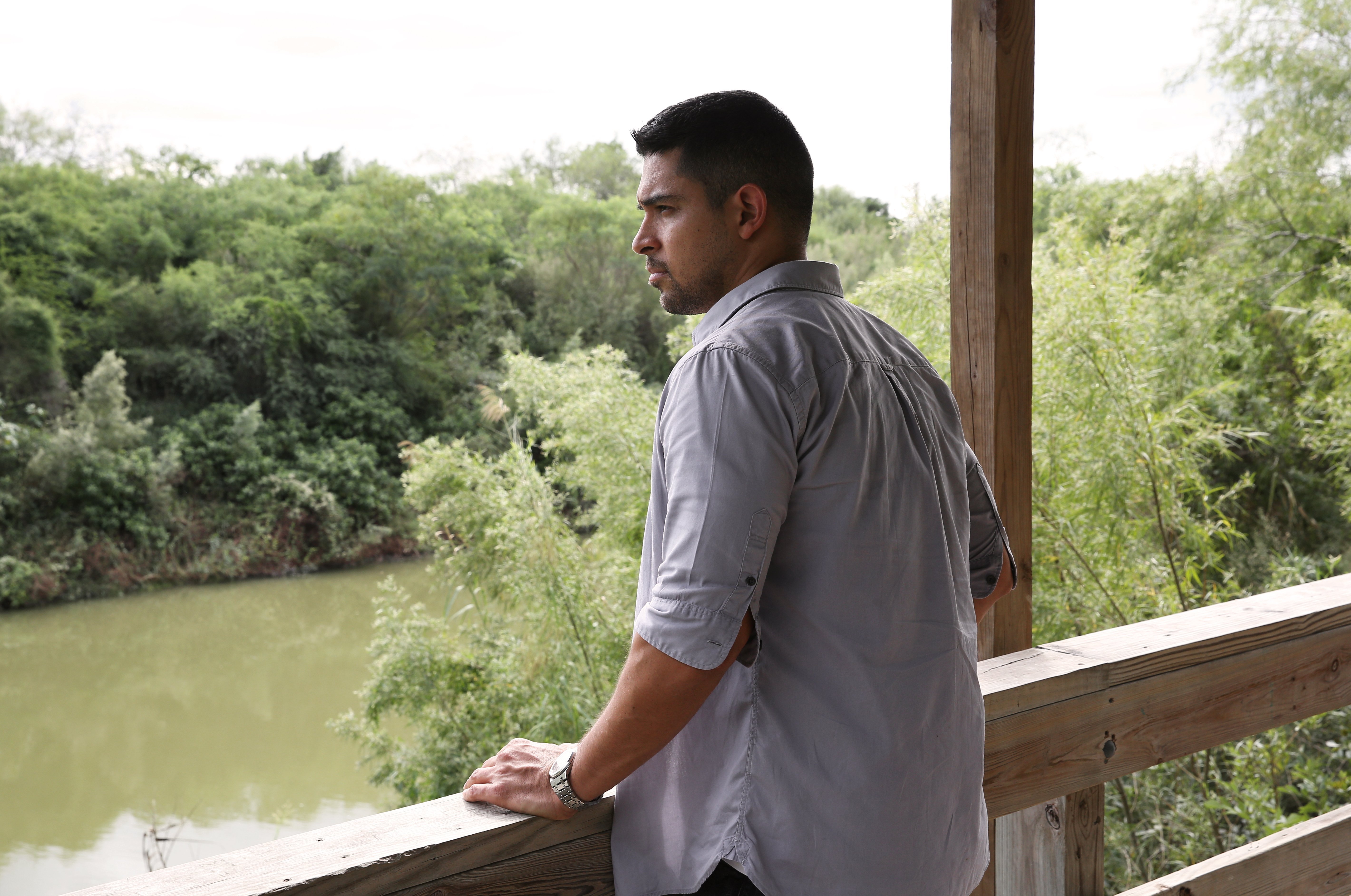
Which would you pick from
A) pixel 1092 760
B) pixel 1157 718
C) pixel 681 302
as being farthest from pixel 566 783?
pixel 1157 718

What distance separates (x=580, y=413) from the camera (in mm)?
6887

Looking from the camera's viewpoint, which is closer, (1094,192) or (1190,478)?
(1190,478)

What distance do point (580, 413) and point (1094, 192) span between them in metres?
5.21

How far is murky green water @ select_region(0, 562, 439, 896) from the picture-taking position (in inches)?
285

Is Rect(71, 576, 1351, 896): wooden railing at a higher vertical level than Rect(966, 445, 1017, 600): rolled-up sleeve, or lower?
lower

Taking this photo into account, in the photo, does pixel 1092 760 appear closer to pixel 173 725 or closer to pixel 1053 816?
pixel 1053 816

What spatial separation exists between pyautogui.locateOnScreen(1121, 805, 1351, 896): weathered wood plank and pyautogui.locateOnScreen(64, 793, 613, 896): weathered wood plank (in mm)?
844

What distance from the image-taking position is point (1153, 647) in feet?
4.19

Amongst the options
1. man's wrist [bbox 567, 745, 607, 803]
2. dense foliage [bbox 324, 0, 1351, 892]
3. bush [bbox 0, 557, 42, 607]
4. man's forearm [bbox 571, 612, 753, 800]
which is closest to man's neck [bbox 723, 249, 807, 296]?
man's forearm [bbox 571, 612, 753, 800]

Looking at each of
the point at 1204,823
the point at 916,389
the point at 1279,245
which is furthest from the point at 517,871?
the point at 1279,245

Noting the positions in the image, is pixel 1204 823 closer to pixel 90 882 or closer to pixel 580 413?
pixel 580 413

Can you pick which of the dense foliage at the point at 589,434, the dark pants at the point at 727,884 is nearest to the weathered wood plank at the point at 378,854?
the dark pants at the point at 727,884

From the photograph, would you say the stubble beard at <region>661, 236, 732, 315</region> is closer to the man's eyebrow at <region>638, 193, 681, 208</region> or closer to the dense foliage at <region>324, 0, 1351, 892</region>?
the man's eyebrow at <region>638, 193, 681, 208</region>

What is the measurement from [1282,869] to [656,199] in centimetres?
130
